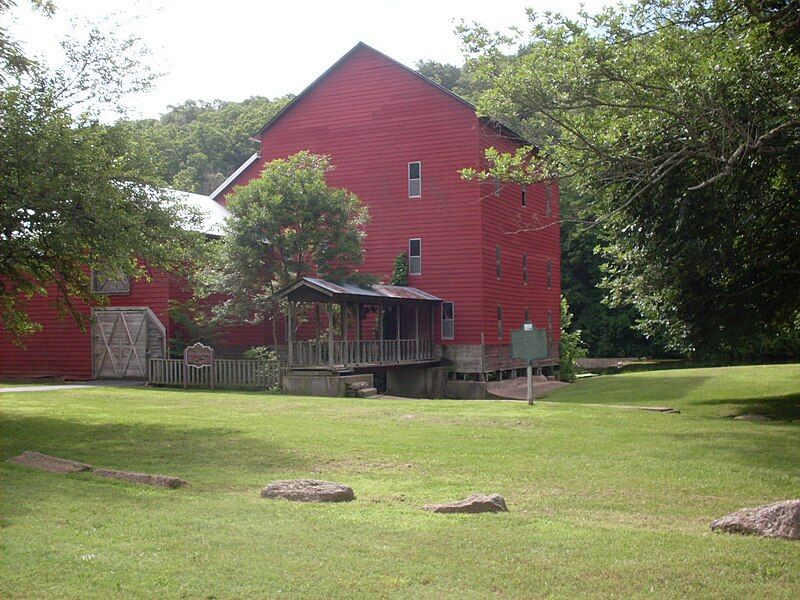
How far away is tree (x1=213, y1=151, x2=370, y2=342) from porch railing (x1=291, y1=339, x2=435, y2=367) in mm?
2152

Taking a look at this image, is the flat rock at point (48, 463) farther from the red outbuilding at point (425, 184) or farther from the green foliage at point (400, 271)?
the red outbuilding at point (425, 184)

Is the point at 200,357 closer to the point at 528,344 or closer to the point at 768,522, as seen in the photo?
the point at 528,344

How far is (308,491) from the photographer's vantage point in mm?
9539

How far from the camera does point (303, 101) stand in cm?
3628

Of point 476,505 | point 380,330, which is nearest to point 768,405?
point 380,330

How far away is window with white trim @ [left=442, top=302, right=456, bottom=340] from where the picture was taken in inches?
1329

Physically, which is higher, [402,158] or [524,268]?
[402,158]

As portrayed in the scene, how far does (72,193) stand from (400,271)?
1957cm

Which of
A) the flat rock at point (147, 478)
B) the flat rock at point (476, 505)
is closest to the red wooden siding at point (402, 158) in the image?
the flat rock at point (147, 478)

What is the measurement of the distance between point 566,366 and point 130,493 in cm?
3436

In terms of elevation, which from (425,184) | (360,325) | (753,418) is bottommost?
(753,418)

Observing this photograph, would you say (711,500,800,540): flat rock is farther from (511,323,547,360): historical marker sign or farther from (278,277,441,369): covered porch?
(278,277,441,369): covered porch

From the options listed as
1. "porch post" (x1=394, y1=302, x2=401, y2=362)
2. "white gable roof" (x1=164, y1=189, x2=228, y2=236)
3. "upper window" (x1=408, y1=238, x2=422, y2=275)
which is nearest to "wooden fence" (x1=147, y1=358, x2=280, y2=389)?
"porch post" (x1=394, y1=302, x2=401, y2=362)

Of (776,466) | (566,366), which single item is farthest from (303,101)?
(776,466)
